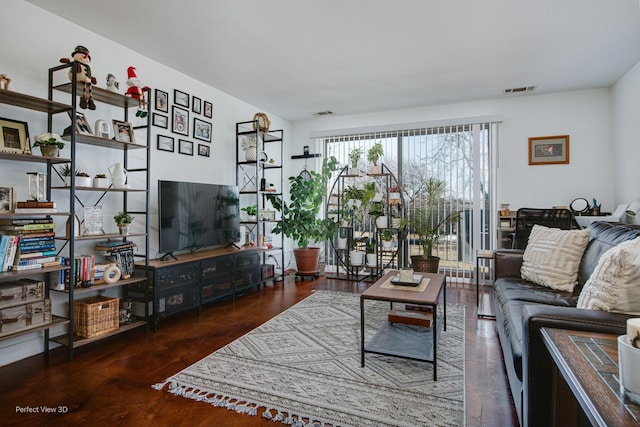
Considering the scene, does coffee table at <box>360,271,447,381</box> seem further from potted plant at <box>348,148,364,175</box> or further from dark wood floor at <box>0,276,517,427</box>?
potted plant at <box>348,148,364,175</box>

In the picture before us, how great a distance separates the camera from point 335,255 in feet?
18.9

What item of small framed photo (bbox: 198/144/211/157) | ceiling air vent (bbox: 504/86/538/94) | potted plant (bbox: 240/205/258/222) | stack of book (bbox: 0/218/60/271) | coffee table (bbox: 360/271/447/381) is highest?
ceiling air vent (bbox: 504/86/538/94)

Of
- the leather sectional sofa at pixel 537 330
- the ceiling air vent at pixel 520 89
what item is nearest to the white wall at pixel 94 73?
the leather sectional sofa at pixel 537 330

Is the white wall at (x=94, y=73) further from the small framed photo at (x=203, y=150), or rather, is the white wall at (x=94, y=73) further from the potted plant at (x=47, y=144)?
the potted plant at (x=47, y=144)

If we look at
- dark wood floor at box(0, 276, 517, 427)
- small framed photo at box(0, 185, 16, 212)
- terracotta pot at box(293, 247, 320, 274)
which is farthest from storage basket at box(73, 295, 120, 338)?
terracotta pot at box(293, 247, 320, 274)

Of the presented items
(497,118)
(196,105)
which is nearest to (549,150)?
(497,118)

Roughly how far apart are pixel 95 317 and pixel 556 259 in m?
3.61

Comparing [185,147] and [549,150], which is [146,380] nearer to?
[185,147]

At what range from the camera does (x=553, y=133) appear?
469 cm

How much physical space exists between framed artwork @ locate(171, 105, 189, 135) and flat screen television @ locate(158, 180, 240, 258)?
690 mm

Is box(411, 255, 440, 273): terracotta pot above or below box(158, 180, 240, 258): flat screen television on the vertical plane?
below

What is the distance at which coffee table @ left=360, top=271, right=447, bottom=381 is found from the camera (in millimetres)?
2211

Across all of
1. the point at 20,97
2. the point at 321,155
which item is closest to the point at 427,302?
the point at 20,97

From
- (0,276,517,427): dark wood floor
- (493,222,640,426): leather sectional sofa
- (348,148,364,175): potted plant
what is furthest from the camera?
(348,148,364,175): potted plant
